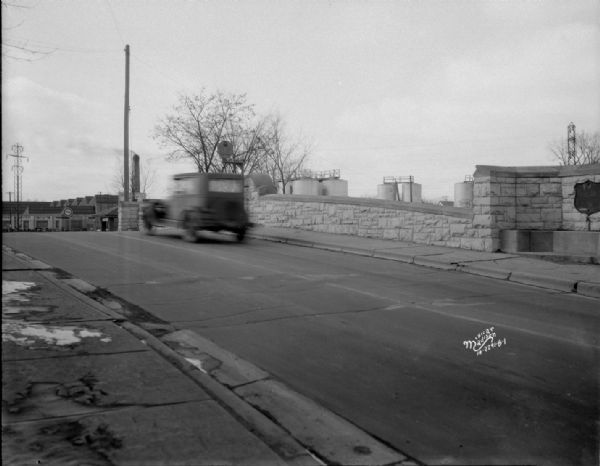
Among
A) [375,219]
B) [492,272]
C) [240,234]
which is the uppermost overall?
[375,219]

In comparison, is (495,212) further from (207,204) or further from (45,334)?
(45,334)

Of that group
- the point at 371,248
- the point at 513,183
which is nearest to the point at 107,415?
→ the point at 371,248

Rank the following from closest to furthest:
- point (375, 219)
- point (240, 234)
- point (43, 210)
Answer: point (240, 234) → point (375, 219) → point (43, 210)

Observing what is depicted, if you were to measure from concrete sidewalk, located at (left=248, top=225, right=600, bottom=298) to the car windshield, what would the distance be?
2200 millimetres

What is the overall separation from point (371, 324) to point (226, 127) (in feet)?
113

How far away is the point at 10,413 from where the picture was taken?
339 centimetres

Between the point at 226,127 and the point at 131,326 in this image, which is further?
the point at 226,127

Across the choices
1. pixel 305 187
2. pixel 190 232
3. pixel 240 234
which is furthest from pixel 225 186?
pixel 305 187

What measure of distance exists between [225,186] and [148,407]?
1323cm

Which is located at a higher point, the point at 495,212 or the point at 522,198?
the point at 522,198

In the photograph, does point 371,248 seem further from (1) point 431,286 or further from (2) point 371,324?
(2) point 371,324

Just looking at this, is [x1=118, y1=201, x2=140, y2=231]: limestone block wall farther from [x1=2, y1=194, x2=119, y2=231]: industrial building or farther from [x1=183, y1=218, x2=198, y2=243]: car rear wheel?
[x1=2, y1=194, x2=119, y2=231]: industrial building

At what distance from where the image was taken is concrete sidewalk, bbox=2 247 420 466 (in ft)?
9.90

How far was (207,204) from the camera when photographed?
16062mm
